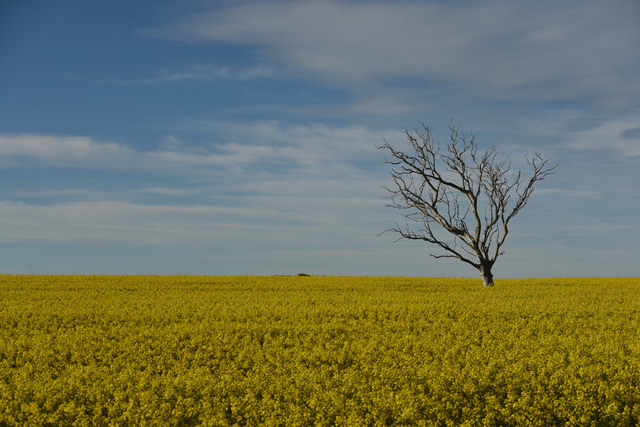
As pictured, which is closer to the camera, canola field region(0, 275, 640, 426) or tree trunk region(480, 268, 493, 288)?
canola field region(0, 275, 640, 426)

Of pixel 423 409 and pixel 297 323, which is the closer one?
pixel 423 409

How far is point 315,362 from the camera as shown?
1148 cm

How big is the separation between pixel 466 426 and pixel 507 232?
106 feet

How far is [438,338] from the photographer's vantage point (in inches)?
554

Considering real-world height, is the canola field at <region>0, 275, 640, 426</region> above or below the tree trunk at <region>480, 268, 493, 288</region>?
below

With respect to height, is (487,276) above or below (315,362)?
above

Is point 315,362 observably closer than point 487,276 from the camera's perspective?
Yes

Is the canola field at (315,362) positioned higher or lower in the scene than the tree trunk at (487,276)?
lower

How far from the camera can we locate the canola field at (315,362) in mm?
7898

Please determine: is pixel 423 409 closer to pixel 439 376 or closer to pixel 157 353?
pixel 439 376

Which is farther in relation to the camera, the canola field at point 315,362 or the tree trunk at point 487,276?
the tree trunk at point 487,276

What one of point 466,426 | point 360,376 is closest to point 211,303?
point 360,376

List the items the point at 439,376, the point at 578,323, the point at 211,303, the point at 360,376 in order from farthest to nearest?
the point at 211,303 < the point at 578,323 < the point at 360,376 < the point at 439,376

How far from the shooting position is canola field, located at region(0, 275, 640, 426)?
7898 millimetres
